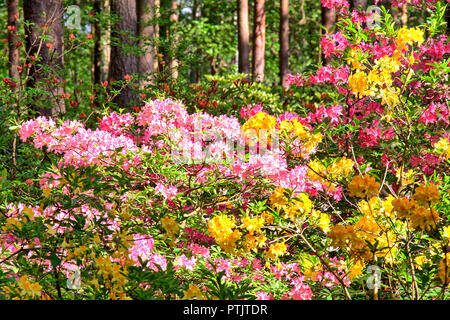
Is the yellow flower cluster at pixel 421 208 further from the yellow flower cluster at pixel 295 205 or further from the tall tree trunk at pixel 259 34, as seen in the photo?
the tall tree trunk at pixel 259 34

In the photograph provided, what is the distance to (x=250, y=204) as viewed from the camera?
3527 mm

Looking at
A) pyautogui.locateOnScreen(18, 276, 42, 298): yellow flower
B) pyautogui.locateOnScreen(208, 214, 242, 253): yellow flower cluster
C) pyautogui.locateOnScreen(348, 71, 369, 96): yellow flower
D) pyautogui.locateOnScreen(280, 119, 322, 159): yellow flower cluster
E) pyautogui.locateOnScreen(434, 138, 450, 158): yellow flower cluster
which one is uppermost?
pyautogui.locateOnScreen(348, 71, 369, 96): yellow flower

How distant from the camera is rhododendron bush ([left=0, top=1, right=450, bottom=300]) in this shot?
98.1 inches

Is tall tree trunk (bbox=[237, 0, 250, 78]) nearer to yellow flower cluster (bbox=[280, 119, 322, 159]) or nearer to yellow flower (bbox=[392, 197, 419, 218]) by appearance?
yellow flower cluster (bbox=[280, 119, 322, 159])

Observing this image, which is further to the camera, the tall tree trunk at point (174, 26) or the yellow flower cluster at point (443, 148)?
the tall tree trunk at point (174, 26)

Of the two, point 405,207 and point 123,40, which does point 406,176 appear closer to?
point 405,207

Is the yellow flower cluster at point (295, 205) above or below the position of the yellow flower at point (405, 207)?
below

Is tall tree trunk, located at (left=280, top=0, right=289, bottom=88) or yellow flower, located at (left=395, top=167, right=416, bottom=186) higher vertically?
tall tree trunk, located at (left=280, top=0, right=289, bottom=88)

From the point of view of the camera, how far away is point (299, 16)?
68.0 ft

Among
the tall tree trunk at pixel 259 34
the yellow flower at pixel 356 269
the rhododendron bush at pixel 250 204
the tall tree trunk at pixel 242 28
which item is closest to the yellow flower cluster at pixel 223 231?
the rhododendron bush at pixel 250 204

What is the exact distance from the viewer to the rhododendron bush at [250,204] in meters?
2.49

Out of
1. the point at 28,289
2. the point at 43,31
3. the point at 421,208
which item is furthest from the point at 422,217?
the point at 43,31

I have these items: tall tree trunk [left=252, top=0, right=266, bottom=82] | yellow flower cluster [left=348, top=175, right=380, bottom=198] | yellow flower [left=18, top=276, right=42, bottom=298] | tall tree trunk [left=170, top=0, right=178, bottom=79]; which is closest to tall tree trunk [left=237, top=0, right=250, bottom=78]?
tall tree trunk [left=252, top=0, right=266, bottom=82]
